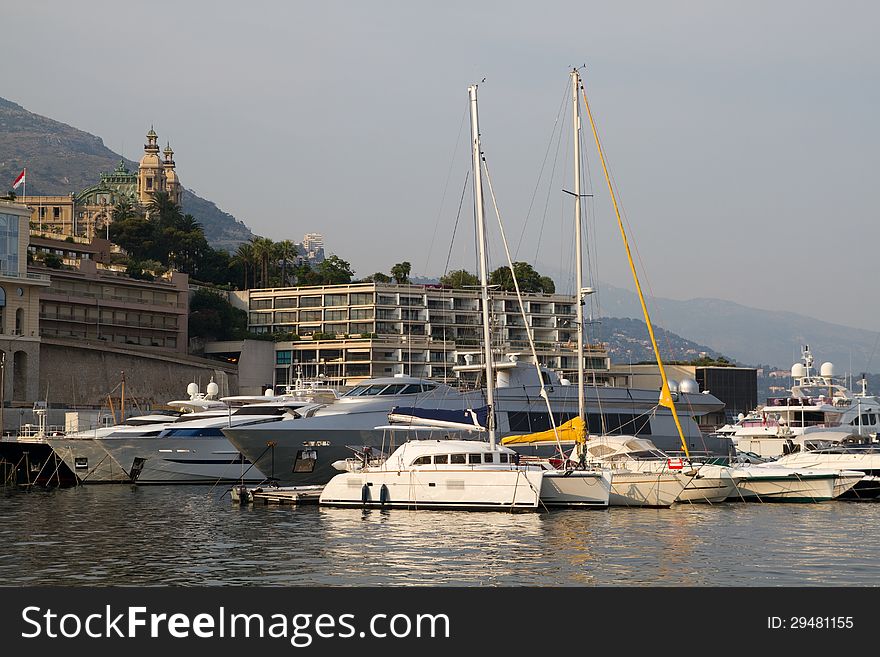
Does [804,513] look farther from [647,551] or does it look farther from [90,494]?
[90,494]

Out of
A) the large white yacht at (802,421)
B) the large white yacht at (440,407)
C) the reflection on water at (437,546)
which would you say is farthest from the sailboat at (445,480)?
the large white yacht at (802,421)

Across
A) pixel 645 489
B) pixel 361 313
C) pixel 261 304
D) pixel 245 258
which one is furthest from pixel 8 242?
pixel 245 258

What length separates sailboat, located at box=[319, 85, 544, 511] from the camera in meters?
38.7

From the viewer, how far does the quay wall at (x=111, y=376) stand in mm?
92938

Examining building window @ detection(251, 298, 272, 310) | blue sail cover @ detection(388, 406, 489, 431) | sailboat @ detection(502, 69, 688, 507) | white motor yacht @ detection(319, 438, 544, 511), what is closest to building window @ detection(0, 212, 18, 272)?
blue sail cover @ detection(388, 406, 489, 431)

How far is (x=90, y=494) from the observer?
2002 inches

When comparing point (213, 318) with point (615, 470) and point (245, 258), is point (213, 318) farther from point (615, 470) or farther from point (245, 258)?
point (615, 470)

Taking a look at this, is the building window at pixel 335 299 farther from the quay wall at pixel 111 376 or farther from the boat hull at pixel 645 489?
the boat hull at pixel 645 489

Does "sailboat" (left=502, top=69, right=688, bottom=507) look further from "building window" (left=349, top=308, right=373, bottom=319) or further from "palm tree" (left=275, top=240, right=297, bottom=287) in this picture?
"palm tree" (left=275, top=240, right=297, bottom=287)

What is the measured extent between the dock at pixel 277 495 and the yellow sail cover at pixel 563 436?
9133 mm

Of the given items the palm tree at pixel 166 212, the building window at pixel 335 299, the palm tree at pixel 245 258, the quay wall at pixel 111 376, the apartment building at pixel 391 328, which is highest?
the palm tree at pixel 166 212

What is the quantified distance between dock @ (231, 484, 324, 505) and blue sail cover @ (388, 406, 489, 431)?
572cm

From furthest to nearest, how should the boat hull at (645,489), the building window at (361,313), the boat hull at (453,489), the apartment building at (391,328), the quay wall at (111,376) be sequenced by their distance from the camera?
the building window at (361,313), the apartment building at (391,328), the quay wall at (111,376), the boat hull at (645,489), the boat hull at (453,489)

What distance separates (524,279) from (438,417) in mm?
102073
